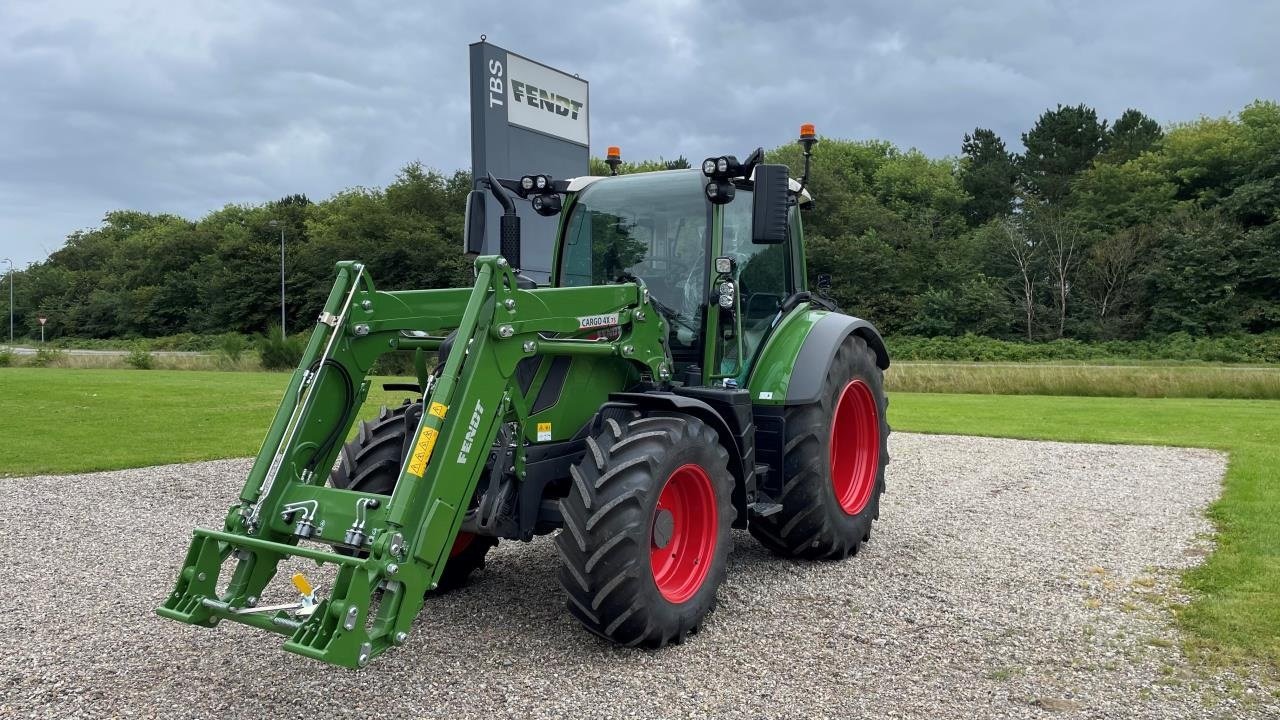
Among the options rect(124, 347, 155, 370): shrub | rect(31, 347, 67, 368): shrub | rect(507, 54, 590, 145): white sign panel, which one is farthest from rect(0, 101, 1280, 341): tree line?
rect(507, 54, 590, 145): white sign panel

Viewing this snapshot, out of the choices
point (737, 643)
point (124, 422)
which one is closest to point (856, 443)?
point (737, 643)

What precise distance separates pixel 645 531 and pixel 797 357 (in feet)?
7.26

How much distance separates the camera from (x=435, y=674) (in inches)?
168

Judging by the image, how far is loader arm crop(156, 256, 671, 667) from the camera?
3740 millimetres

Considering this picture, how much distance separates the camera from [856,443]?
23.2 ft

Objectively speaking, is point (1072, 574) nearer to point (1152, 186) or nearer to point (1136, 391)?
point (1136, 391)

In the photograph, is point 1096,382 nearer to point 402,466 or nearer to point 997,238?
point 402,466

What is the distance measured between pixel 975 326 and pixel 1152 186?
11343mm

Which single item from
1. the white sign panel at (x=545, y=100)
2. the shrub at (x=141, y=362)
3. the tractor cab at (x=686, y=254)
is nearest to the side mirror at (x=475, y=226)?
the tractor cab at (x=686, y=254)

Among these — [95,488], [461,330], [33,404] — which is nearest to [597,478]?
[461,330]

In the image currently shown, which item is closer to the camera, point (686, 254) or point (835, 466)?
point (686, 254)

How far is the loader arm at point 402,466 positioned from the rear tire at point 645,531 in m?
0.51

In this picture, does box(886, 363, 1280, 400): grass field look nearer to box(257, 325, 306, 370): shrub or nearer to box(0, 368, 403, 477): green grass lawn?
box(0, 368, 403, 477): green grass lawn

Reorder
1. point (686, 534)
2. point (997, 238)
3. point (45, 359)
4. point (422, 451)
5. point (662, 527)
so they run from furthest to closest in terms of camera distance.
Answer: point (997, 238) → point (45, 359) → point (686, 534) → point (662, 527) → point (422, 451)
